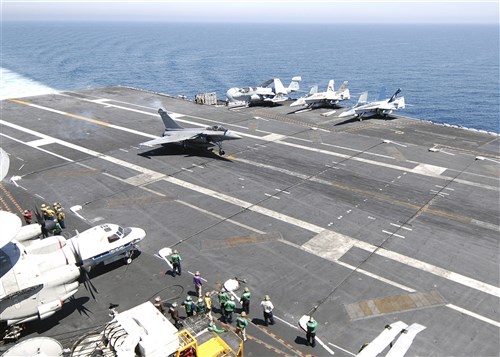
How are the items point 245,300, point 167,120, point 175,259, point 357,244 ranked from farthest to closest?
point 167,120 → point 357,244 → point 175,259 → point 245,300

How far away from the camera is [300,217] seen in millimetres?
31578

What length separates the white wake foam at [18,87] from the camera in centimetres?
8800

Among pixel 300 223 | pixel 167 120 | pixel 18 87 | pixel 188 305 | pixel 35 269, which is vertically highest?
pixel 18 87

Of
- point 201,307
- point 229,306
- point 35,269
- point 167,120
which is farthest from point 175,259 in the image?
point 167,120

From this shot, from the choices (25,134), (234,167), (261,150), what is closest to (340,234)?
(234,167)

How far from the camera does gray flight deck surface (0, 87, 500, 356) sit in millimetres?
21016

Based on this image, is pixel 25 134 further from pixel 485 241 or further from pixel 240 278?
pixel 485 241

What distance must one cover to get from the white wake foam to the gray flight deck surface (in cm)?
3354

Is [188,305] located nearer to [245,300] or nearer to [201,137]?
[245,300]

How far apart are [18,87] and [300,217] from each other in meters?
94.5

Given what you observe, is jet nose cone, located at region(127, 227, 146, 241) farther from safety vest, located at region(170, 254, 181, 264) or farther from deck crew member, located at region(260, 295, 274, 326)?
deck crew member, located at region(260, 295, 274, 326)

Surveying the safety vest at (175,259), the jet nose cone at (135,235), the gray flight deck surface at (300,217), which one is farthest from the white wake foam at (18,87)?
the safety vest at (175,259)

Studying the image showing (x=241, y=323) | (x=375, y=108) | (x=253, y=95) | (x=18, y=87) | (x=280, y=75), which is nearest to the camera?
(x=241, y=323)

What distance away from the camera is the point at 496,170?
42750mm
